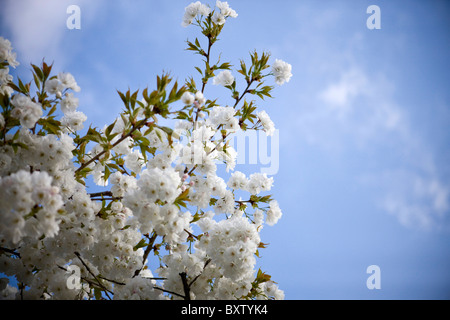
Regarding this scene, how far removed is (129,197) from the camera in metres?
1.85

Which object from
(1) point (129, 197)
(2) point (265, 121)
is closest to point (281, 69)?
(2) point (265, 121)

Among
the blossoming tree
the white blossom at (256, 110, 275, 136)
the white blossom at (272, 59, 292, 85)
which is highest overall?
the white blossom at (272, 59, 292, 85)

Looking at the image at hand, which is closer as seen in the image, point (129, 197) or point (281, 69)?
point (129, 197)

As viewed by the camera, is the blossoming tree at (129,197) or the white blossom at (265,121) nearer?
the blossoming tree at (129,197)

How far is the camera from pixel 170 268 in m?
2.29

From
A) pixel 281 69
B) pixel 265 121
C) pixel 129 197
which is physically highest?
pixel 281 69

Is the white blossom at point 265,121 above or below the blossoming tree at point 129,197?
above

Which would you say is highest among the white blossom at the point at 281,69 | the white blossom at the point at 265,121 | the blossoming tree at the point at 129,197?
the white blossom at the point at 281,69

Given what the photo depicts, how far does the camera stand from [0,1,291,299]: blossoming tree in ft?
5.74

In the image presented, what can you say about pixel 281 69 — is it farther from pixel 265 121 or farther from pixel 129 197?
pixel 129 197

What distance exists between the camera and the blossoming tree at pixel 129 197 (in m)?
1.75
